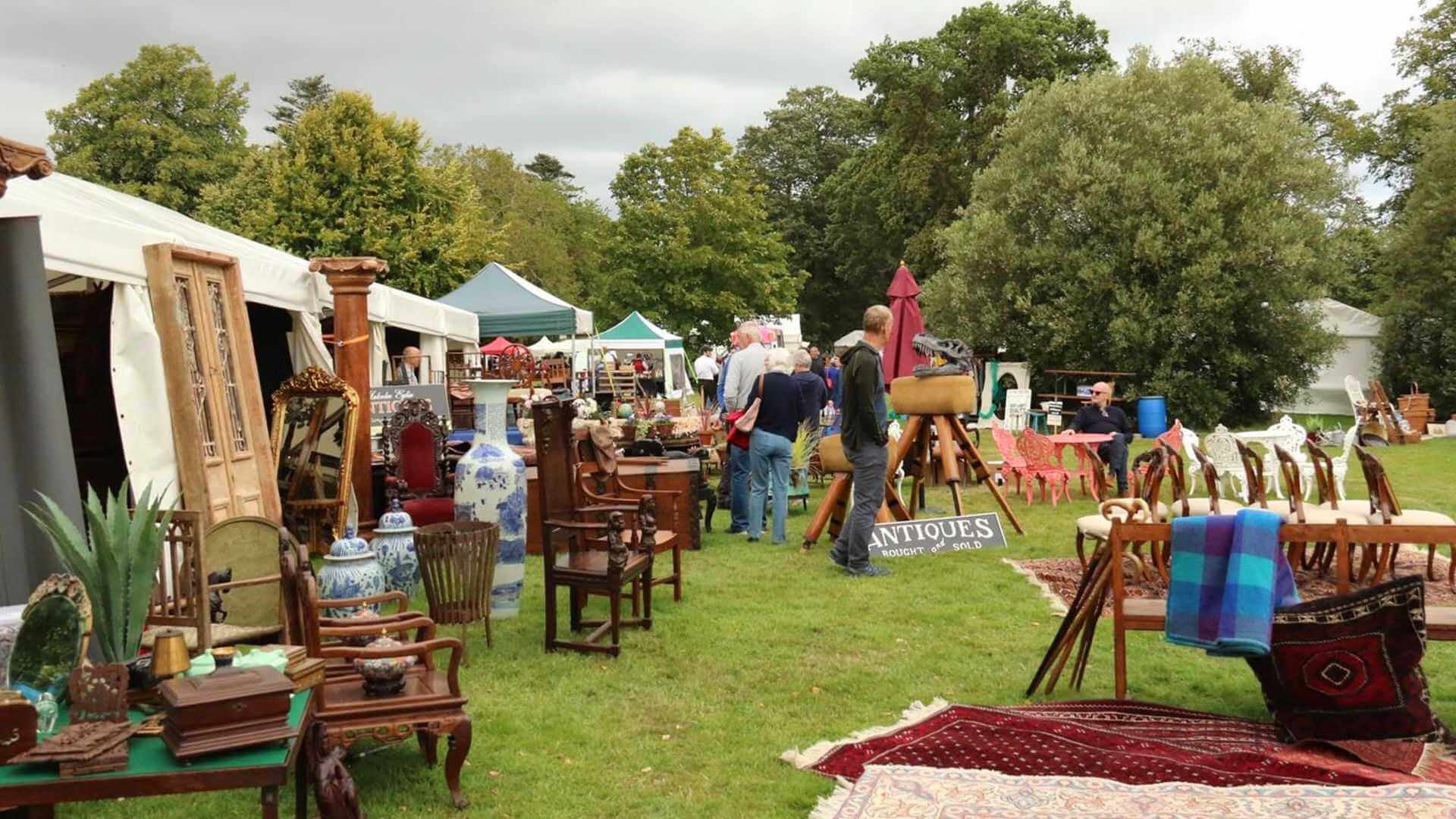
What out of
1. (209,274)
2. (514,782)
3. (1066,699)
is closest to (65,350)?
(209,274)

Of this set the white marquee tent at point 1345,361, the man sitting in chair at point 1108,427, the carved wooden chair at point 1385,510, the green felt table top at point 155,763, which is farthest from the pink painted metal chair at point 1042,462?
the white marquee tent at point 1345,361

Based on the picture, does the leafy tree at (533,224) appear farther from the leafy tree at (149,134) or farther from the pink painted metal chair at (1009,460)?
the pink painted metal chair at (1009,460)

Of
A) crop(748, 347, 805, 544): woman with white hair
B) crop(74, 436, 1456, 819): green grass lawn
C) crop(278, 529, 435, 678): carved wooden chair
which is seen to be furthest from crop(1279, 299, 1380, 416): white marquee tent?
crop(278, 529, 435, 678): carved wooden chair

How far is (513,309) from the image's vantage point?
15.9 meters

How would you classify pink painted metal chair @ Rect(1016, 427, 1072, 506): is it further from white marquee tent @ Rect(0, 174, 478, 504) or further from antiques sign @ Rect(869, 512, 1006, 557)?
white marquee tent @ Rect(0, 174, 478, 504)

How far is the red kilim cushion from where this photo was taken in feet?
13.3

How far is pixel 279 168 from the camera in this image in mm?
22562

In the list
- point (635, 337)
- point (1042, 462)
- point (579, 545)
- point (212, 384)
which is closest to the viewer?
point (579, 545)

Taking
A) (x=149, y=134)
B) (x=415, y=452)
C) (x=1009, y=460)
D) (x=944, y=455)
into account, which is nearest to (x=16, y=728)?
(x=415, y=452)

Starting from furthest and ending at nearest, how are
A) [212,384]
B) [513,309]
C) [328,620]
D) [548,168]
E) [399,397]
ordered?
[548,168] → [513,309] → [399,397] → [212,384] → [328,620]

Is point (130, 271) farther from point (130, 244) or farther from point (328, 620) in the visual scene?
point (328, 620)

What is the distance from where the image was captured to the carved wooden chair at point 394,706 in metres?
3.62

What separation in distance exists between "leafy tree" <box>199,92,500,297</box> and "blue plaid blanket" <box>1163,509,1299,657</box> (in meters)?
20.1

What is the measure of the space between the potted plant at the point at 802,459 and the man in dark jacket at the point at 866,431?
3118 mm
